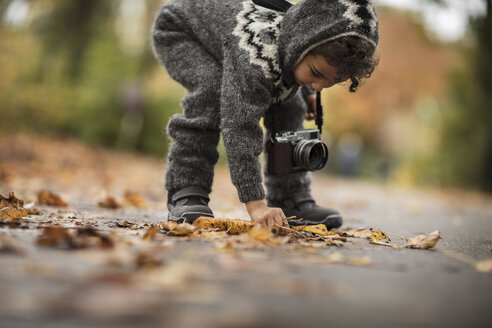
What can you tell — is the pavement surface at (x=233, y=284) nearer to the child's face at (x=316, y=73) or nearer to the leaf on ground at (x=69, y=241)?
the leaf on ground at (x=69, y=241)

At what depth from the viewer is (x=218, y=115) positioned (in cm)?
237

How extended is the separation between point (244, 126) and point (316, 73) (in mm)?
397

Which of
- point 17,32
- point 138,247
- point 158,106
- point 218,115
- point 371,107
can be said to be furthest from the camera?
point 371,107

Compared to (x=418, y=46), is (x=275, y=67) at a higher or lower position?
lower

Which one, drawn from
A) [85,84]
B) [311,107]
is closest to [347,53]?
[311,107]

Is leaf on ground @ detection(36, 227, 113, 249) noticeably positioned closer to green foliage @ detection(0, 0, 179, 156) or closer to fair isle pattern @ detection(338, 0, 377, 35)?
fair isle pattern @ detection(338, 0, 377, 35)

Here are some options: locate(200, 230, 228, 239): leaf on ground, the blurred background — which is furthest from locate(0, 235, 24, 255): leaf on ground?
the blurred background

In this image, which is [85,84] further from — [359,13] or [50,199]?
[359,13]

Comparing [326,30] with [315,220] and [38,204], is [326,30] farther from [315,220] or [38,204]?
[38,204]

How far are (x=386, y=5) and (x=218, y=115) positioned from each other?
1411 centimetres

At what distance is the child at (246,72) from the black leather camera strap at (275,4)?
0.02 metres

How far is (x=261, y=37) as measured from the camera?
218cm

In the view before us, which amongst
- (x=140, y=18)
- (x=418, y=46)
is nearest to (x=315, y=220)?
(x=418, y=46)

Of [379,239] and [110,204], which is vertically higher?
[110,204]
